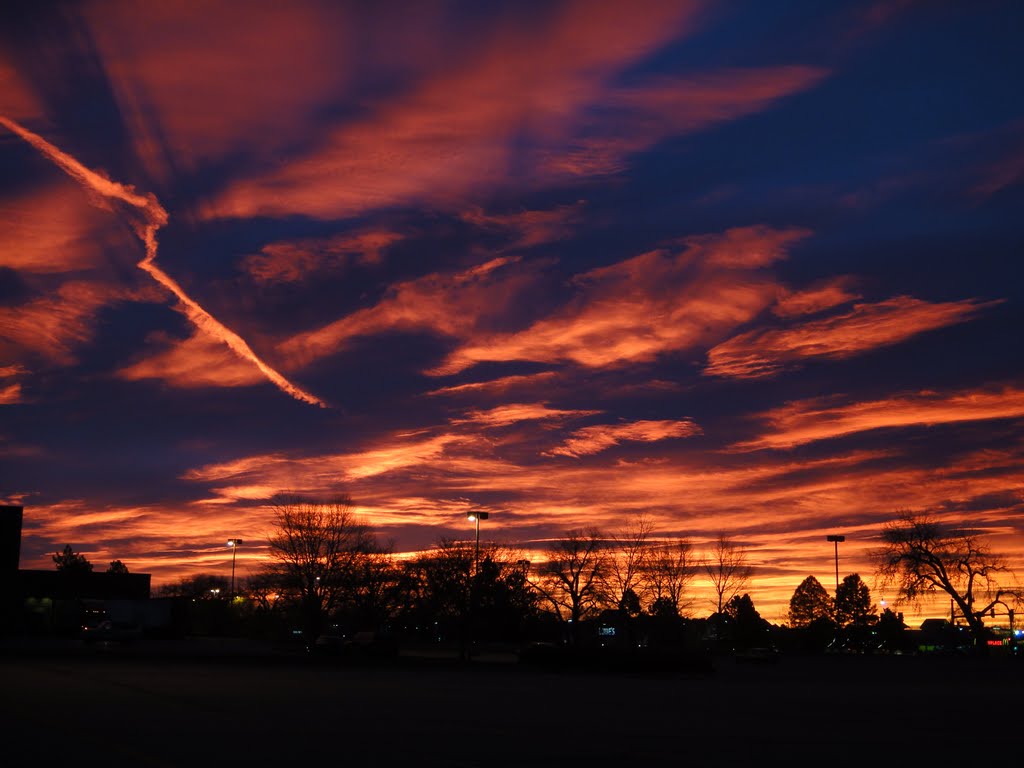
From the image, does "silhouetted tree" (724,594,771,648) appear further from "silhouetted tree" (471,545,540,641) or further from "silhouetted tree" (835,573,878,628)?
"silhouetted tree" (471,545,540,641)

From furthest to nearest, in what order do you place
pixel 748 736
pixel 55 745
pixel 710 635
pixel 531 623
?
pixel 710 635, pixel 531 623, pixel 748 736, pixel 55 745

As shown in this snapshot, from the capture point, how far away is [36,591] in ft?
390

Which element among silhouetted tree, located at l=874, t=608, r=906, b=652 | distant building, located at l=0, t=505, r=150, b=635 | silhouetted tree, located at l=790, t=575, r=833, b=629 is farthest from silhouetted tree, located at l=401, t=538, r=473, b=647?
silhouetted tree, located at l=790, t=575, r=833, b=629

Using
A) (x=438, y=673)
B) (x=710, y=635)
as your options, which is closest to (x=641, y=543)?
(x=438, y=673)

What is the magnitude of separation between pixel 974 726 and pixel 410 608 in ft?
220

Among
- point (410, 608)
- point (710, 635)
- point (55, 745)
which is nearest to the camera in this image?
point (55, 745)

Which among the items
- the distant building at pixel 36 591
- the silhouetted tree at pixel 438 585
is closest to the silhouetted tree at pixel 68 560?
the distant building at pixel 36 591

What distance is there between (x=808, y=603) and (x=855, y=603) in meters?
9.53

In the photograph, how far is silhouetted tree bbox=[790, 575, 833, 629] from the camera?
156000mm

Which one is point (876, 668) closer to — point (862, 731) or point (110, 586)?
point (862, 731)

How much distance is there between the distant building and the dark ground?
67602 millimetres

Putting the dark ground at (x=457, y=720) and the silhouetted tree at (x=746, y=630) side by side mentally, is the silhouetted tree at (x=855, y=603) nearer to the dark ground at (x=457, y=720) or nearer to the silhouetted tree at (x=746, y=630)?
the silhouetted tree at (x=746, y=630)

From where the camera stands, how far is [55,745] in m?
14.1

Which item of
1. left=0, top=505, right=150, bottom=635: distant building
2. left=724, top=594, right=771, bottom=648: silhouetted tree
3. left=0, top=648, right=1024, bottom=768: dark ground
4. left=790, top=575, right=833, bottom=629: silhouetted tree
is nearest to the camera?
left=0, top=648, right=1024, bottom=768: dark ground
